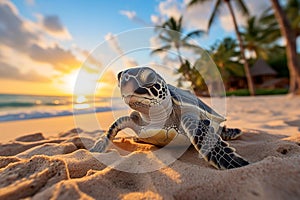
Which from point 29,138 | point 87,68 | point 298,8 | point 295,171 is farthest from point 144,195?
point 298,8

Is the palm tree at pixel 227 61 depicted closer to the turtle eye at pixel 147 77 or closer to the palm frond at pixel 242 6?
the palm frond at pixel 242 6

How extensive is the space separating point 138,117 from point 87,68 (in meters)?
0.77

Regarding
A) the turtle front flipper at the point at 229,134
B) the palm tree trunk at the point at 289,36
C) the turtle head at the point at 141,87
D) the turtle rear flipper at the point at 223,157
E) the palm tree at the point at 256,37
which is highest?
the palm tree at the point at 256,37

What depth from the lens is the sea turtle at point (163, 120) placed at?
1.30 metres

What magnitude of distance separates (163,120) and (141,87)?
1.50ft

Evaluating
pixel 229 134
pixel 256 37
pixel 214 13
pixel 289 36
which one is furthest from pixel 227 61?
pixel 229 134

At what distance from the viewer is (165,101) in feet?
5.75

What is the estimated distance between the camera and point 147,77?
1.55 m

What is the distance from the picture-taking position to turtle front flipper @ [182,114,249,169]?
3.97 ft

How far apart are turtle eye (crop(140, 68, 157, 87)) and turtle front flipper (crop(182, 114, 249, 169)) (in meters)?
0.44

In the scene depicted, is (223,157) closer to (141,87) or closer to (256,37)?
(141,87)

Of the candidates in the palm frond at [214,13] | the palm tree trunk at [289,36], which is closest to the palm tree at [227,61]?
the palm frond at [214,13]

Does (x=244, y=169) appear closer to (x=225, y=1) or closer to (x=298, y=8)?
(x=225, y=1)

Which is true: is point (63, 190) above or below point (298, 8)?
below
